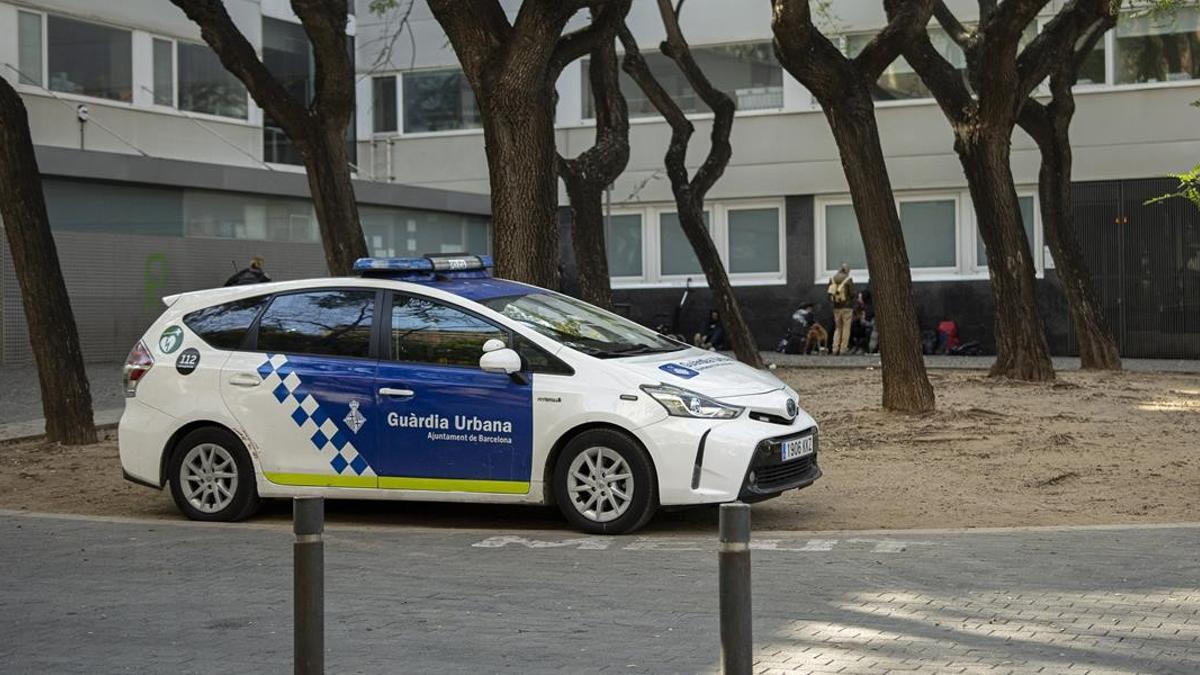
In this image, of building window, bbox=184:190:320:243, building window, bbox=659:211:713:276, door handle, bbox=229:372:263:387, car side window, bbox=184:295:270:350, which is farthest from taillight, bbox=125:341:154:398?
building window, bbox=659:211:713:276

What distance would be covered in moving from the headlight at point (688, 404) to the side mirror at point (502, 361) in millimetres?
827

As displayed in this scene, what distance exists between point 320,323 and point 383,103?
28610mm

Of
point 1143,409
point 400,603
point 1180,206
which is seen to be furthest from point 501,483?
point 1180,206

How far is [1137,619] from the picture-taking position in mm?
7645

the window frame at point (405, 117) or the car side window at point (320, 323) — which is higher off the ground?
the window frame at point (405, 117)

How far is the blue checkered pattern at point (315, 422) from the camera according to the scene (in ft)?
36.1

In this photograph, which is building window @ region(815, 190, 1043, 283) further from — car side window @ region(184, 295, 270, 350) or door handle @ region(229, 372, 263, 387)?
door handle @ region(229, 372, 263, 387)

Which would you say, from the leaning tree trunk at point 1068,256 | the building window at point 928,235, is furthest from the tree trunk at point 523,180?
the building window at point 928,235

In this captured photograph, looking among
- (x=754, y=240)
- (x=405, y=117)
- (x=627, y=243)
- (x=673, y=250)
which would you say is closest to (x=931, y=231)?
(x=754, y=240)

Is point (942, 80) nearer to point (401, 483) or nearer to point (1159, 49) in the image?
point (1159, 49)

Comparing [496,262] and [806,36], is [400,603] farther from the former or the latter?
[806,36]

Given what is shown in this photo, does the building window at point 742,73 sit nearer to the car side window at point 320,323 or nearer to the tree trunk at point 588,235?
the tree trunk at point 588,235

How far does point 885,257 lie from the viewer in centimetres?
1725

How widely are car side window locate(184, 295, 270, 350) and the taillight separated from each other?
1.19 feet
